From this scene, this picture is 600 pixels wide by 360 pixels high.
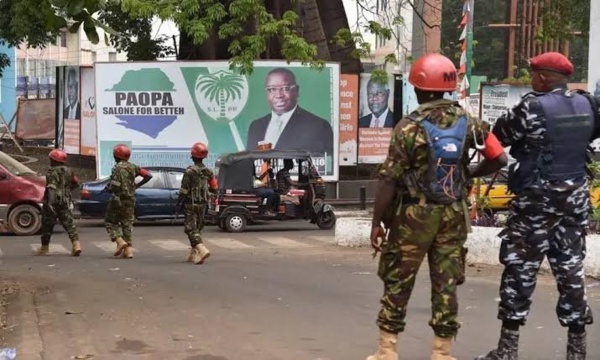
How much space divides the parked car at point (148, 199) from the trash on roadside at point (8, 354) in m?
13.2

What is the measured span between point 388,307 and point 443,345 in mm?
364

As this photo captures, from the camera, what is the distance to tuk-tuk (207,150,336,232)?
17953 millimetres

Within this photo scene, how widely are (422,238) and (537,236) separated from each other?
769mm

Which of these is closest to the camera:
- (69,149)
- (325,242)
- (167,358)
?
(167,358)

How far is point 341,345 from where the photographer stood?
587 centimetres

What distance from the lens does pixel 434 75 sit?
470 centimetres

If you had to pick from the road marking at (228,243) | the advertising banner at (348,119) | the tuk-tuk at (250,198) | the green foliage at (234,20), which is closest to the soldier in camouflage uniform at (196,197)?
the road marking at (228,243)

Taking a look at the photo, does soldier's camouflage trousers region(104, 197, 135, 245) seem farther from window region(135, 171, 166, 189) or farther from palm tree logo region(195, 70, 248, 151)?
palm tree logo region(195, 70, 248, 151)

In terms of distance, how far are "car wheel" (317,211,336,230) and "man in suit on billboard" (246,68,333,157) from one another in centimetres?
460

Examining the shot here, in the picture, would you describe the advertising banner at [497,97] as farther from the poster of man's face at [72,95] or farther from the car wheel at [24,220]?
the car wheel at [24,220]

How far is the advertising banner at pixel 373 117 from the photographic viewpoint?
2423 centimetres

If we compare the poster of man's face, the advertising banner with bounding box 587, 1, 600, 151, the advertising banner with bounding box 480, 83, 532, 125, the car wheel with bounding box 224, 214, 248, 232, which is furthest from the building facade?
the advertising banner with bounding box 587, 1, 600, 151

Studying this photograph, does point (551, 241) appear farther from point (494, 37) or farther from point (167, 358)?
point (494, 37)

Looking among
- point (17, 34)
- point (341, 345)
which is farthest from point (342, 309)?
point (17, 34)
